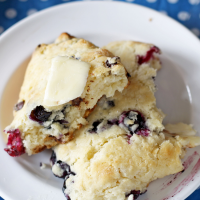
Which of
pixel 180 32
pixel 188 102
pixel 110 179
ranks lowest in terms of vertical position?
pixel 188 102

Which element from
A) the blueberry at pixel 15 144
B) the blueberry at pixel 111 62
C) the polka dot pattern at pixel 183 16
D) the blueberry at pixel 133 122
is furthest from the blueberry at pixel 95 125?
the polka dot pattern at pixel 183 16

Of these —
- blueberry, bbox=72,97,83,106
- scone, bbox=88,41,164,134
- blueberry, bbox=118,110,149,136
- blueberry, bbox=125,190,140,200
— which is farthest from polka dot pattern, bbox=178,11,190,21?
blueberry, bbox=125,190,140,200

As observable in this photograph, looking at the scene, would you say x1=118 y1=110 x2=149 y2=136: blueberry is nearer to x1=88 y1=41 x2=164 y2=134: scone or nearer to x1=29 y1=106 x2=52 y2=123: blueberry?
x1=88 y1=41 x2=164 y2=134: scone

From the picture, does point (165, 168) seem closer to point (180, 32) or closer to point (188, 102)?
point (188, 102)

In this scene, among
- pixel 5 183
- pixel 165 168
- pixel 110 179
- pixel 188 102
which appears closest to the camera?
pixel 110 179

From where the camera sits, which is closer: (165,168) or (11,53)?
(165,168)

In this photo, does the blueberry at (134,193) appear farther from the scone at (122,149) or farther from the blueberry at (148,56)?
the blueberry at (148,56)

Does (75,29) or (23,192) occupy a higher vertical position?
(75,29)

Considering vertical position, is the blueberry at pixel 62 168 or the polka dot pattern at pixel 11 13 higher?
the polka dot pattern at pixel 11 13

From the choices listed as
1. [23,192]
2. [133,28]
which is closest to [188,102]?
[133,28]
